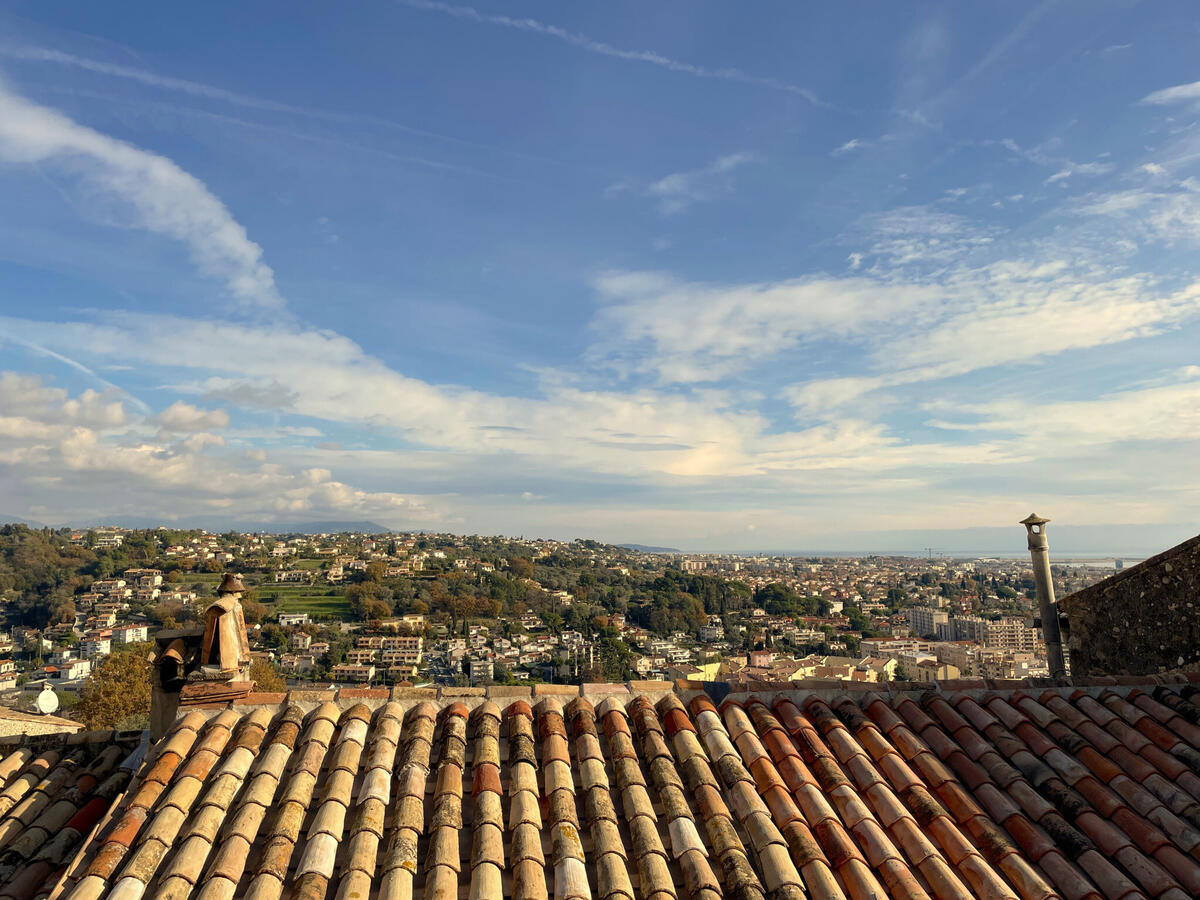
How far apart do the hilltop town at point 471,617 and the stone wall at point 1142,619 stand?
2943 centimetres

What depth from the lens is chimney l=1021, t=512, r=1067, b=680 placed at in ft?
30.9

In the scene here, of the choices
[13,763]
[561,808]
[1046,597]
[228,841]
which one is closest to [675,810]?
[561,808]

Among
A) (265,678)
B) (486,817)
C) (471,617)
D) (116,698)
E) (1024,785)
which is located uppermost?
(486,817)

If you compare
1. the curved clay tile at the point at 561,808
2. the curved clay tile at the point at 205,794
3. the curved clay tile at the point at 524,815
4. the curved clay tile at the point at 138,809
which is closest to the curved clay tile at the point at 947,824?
the curved clay tile at the point at 561,808

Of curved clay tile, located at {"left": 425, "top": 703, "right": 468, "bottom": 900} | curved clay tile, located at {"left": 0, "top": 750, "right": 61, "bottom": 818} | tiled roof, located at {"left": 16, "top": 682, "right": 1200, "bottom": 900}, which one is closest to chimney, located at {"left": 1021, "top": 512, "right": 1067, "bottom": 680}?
tiled roof, located at {"left": 16, "top": 682, "right": 1200, "bottom": 900}

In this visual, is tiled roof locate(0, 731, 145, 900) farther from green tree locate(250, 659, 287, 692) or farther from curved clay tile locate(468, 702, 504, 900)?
green tree locate(250, 659, 287, 692)

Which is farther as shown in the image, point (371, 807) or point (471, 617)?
point (471, 617)

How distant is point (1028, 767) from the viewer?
5031 millimetres

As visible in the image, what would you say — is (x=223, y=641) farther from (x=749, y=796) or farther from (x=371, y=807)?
(x=749, y=796)

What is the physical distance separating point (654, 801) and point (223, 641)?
361 cm

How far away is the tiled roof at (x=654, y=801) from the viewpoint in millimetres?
3723

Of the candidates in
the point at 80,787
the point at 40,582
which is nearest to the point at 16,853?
the point at 80,787

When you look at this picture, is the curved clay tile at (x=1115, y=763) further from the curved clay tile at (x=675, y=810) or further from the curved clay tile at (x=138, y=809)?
the curved clay tile at (x=138, y=809)

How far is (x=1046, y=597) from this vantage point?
9891mm
